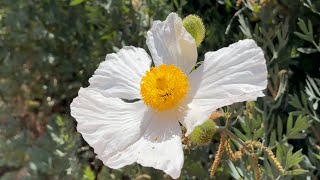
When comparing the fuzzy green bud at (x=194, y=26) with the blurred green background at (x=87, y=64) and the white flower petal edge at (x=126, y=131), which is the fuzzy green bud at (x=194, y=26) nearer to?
the white flower petal edge at (x=126, y=131)

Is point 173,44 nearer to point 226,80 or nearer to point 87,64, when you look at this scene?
point 226,80

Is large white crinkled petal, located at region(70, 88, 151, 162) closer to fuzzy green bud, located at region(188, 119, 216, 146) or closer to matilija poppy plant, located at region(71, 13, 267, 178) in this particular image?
matilija poppy plant, located at region(71, 13, 267, 178)

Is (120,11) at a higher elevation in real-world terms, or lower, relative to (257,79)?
lower

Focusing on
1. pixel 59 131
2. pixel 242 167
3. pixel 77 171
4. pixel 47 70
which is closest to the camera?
pixel 242 167

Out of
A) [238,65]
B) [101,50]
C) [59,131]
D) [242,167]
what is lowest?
[59,131]

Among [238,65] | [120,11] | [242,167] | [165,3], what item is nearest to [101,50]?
[120,11]

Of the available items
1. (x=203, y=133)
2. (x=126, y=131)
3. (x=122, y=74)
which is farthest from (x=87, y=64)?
(x=203, y=133)

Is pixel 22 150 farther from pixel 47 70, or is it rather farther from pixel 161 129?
pixel 161 129

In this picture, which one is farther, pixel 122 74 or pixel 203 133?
pixel 122 74
